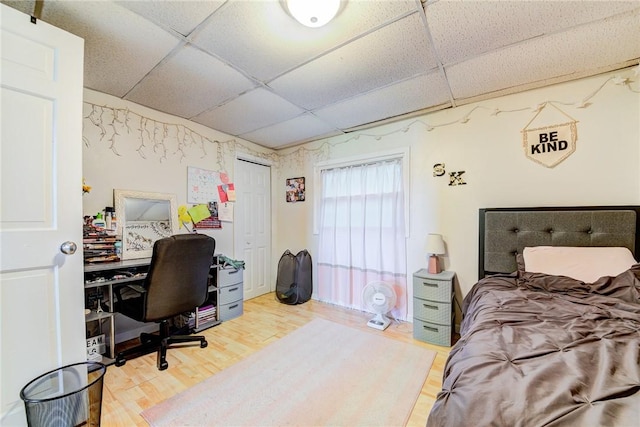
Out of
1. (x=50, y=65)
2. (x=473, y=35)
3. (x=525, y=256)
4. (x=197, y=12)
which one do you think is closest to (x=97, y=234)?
(x=50, y=65)

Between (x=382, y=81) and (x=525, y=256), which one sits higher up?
(x=382, y=81)

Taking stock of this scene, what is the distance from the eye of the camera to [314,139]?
11.8 feet

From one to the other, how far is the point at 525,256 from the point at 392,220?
127 cm

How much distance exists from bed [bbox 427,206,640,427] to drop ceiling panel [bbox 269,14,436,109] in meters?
1.51

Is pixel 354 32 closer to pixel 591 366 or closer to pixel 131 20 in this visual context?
pixel 131 20

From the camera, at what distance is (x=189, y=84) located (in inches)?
84.4

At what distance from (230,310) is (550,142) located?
3558 mm

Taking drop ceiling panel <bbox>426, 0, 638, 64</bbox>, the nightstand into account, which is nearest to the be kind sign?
drop ceiling panel <bbox>426, 0, 638, 64</bbox>

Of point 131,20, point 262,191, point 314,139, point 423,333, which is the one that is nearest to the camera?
point 131,20

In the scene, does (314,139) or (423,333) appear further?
(314,139)

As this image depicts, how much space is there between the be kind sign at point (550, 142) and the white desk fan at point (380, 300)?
5.93 feet

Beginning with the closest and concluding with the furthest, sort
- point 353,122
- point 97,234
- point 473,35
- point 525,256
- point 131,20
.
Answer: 1. point 131,20
2. point 473,35
3. point 525,256
4. point 97,234
5. point 353,122

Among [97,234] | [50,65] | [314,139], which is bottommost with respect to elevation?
[97,234]

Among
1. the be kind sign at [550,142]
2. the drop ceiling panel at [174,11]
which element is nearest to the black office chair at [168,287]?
the drop ceiling panel at [174,11]
